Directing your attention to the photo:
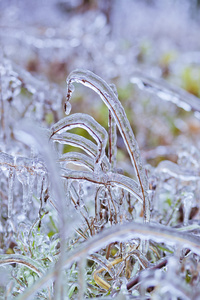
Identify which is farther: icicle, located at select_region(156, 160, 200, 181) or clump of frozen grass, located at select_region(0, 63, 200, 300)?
icicle, located at select_region(156, 160, 200, 181)

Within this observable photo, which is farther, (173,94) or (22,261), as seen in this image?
(173,94)

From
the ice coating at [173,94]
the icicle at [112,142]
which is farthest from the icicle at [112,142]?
the ice coating at [173,94]

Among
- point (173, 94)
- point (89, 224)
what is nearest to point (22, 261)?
point (89, 224)

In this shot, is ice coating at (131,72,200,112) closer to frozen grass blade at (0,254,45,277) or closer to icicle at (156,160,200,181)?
icicle at (156,160,200,181)

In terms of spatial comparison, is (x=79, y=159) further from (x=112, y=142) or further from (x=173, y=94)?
(x=173, y=94)

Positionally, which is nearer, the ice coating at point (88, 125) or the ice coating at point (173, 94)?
the ice coating at point (88, 125)

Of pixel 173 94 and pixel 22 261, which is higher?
pixel 173 94

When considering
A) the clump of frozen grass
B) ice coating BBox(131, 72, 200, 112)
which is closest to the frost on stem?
the clump of frozen grass

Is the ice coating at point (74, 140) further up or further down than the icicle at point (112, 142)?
further down

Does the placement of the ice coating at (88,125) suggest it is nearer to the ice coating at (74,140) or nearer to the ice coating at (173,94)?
the ice coating at (74,140)

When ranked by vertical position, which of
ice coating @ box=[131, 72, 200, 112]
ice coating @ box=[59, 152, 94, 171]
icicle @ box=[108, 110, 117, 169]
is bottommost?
ice coating @ box=[59, 152, 94, 171]

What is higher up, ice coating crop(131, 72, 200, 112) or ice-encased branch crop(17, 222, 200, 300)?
ice coating crop(131, 72, 200, 112)

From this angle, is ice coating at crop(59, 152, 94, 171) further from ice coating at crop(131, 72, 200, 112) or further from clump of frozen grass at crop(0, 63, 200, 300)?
ice coating at crop(131, 72, 200, 112)

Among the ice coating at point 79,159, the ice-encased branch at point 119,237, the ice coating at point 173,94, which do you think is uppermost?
the ice coating at point 173,94
